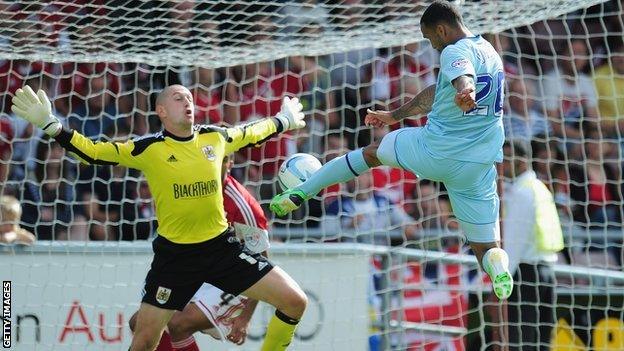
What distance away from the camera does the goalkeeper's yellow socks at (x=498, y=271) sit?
6664mm

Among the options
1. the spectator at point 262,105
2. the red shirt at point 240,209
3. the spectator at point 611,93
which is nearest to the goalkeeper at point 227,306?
the red shirt at point 240,209

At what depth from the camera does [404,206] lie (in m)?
→ 10.8

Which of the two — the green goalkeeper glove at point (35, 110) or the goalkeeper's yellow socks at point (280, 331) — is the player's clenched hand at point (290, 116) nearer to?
the goalkeeper's yellow socks at point (280, 331)

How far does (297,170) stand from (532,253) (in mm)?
2378

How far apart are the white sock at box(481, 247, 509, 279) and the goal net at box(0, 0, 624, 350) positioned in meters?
2.05

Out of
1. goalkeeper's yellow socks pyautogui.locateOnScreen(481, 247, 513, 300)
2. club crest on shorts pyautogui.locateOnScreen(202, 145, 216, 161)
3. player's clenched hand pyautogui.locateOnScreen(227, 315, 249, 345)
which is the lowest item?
player's clenched hand pyautogui.locateOnScreen(227, 315, 249, 345)

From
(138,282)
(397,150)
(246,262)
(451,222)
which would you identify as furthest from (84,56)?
(451,222)

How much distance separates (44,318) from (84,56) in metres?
1.83

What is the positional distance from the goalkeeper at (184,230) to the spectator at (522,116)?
3.38 meters

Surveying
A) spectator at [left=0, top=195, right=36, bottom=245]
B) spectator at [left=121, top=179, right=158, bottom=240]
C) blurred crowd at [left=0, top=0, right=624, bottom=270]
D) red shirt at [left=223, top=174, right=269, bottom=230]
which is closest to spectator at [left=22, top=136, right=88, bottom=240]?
blurred crowd at [left=0, top=0, right=624, bottom=270]

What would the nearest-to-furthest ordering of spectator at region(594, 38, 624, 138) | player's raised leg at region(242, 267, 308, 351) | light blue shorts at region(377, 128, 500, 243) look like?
light blue shorts at region(377, 128, 500, 243)
player's raised leg at region(242, 267, 308, 351)
spectator at region(594, 38, 624, 138)

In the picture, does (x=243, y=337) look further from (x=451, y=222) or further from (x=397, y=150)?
(x=451, y=222)

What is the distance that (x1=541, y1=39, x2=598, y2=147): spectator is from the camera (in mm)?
10930

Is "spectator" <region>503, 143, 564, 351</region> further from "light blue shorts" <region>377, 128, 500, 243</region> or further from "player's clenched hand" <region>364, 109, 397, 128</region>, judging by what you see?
"player's clenched hand" <region>364, 109, 397, 128</region>
